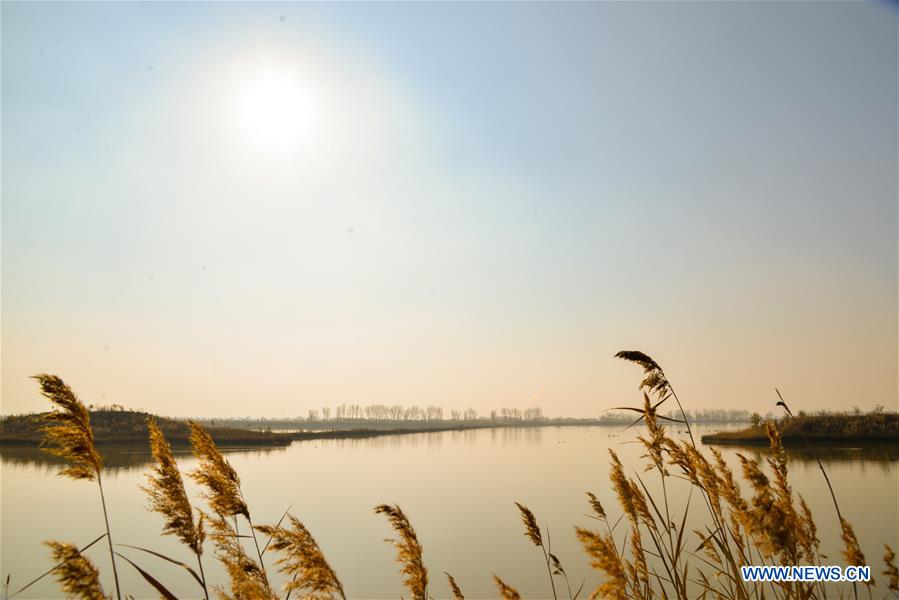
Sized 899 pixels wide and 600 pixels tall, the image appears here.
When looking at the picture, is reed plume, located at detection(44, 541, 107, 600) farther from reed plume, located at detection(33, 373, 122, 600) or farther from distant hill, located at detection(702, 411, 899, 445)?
distant hill, located at detection(702, 411, 899, 445)

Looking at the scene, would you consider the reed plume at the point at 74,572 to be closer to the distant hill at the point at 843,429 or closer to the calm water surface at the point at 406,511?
the calm water surface at the point at 406,511

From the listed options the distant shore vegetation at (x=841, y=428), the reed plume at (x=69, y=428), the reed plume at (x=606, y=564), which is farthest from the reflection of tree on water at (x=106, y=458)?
the distant shore vegetation at (x=841, y=428)

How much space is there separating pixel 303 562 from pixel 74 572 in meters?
1.03

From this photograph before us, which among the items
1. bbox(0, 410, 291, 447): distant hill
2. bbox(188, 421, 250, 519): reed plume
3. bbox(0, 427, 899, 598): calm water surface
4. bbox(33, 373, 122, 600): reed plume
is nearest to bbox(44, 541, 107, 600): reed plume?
bbox(33, 373, 122, 600): reed plume

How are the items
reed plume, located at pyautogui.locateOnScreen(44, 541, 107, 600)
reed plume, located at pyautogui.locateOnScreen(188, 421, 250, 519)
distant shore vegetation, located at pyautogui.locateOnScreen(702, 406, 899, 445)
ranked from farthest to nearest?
distant shore vegetation, located at pyautogui.locateOnScreen(702, 406, 899, 445)
reed plume, located at pyautogui.locateOnScreen(188, 421, 250, 519)
reed plume, located at pyautogui.locateOnScreen(44, 541, 107, 600)

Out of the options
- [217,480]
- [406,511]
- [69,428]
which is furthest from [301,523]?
[406,511]

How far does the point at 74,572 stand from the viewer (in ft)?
7.75

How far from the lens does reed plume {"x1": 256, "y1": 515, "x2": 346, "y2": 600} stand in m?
2.73

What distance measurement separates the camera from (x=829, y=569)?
4406mm

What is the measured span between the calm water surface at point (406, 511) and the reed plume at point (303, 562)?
16.9ft

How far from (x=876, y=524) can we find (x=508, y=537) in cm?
1292

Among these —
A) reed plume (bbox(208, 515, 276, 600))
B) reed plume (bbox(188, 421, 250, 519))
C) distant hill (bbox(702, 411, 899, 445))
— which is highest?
reed plume (bbox(188, 421, 250, 519))

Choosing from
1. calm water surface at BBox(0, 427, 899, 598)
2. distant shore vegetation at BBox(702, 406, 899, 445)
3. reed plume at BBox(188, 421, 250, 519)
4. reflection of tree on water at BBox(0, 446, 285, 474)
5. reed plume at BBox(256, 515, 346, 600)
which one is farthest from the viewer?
distant shore vegetation at BBox(702, 406, 899, 445)

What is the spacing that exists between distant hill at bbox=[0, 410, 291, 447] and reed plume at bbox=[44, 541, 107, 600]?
63.0 m
